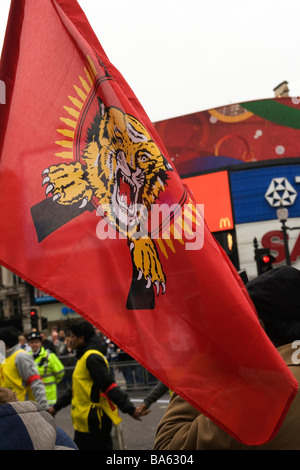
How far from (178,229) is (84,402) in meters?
3.59

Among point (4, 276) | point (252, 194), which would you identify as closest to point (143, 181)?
point (252, 194)

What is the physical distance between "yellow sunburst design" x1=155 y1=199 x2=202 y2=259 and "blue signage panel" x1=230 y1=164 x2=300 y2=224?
26.9 metres

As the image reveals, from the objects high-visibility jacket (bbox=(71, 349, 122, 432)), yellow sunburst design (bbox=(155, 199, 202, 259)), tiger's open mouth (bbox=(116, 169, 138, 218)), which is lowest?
high-visibility jacket (bbox=(71, 349, 122, 432))

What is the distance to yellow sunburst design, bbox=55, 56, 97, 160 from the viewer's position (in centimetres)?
245

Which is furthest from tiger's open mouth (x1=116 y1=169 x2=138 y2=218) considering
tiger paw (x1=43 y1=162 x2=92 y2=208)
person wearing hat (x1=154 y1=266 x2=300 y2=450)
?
person wearing hat (x1=154 y1=266 x2=300 y2=450)

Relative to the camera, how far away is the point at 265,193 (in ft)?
95.2

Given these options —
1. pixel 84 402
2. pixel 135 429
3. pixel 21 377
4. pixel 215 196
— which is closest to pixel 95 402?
pixel 84 402

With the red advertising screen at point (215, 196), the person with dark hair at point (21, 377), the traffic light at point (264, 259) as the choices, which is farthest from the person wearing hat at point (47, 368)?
the red advertising screen at point (215, 196)

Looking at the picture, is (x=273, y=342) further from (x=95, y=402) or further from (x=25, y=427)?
(x=95, y=402)

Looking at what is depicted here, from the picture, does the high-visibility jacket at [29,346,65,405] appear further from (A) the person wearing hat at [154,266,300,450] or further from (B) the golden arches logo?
(B) the golden arches logo

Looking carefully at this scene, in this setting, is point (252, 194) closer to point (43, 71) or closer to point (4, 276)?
point (43, 71)

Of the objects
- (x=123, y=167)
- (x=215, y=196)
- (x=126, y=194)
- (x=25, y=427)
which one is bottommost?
(x=25, y=427)

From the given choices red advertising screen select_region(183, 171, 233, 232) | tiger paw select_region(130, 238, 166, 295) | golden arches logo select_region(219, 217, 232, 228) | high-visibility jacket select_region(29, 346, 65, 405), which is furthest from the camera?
red advertising screen select_region(183, 171, 233, 232)

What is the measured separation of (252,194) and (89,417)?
24804 millimetres
